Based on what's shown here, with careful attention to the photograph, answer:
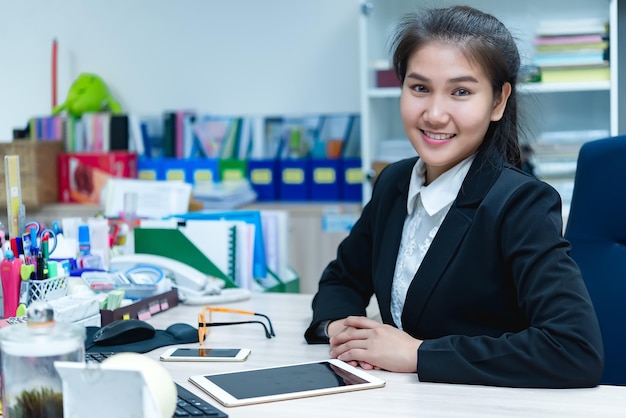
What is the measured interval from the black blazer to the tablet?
11 centimetres

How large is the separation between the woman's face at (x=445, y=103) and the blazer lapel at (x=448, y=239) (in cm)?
6

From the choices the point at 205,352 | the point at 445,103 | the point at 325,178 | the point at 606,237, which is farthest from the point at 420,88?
the point at 325,178

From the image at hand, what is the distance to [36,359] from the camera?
3.19 feet

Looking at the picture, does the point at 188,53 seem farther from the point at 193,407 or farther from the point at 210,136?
the point at 193,407

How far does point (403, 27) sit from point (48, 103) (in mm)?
3308

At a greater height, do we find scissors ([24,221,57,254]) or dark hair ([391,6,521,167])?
Answer: dark hair ([391,6,521,167])

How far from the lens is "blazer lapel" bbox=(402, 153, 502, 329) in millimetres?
1425

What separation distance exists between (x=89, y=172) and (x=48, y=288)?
2.53 metres

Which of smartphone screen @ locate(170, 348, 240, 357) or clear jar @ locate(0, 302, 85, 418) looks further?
smartphone screen @ locate(170, 348, 240, 357)

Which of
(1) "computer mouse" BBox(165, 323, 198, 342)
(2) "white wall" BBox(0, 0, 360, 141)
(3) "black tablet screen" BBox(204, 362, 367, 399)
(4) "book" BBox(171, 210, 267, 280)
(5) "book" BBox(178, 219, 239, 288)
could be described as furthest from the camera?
(2) "white wall" BBox(0, 0, 360, 141)

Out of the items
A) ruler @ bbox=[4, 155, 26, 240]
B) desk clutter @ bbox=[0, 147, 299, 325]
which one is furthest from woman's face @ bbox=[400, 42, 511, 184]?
ruler @ bbox=[4, 155, 26, 240]

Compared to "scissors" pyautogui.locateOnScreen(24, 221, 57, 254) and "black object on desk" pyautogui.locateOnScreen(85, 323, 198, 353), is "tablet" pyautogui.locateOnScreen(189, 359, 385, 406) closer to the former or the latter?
"black object on desk" pyautogui.locateOnScreen(85, 323, 198, 353)

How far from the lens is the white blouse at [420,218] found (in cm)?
151

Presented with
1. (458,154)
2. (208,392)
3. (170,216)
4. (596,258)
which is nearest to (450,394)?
(208,392)
